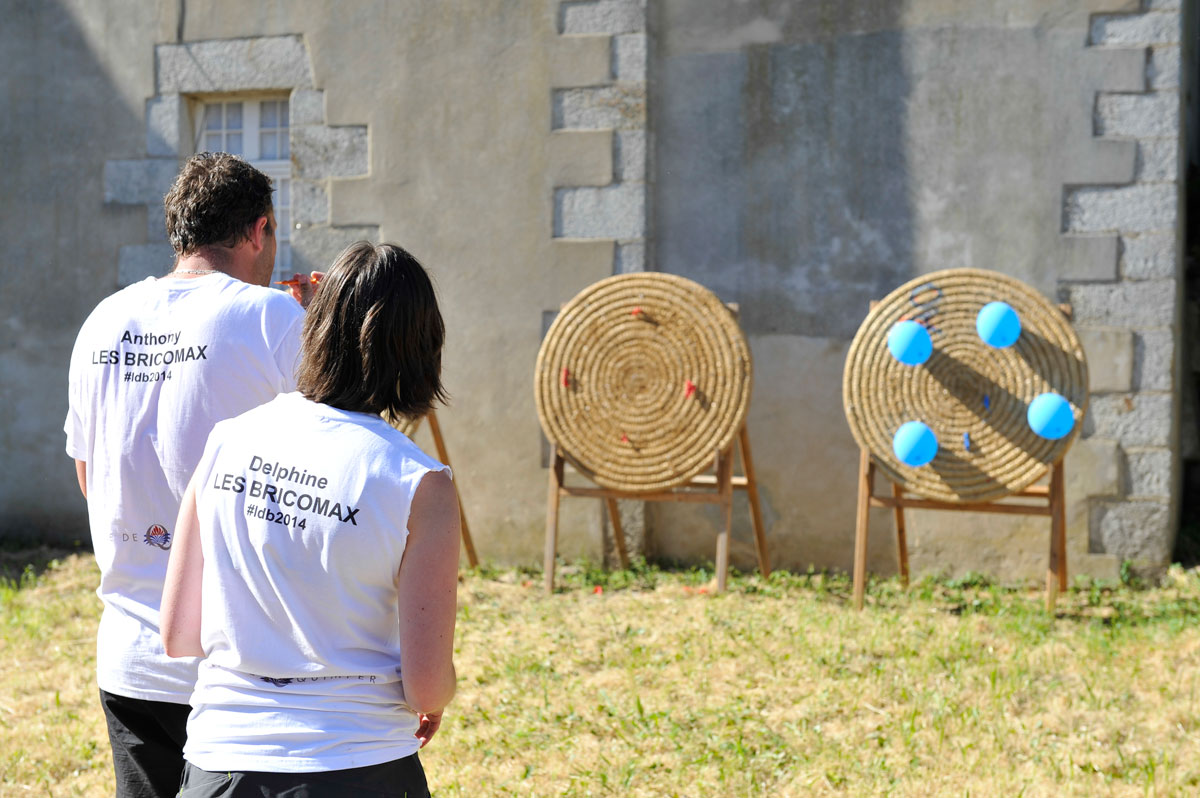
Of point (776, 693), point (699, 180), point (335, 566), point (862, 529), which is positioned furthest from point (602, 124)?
point (335, 566)

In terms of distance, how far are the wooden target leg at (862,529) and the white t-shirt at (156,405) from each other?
3020 mm

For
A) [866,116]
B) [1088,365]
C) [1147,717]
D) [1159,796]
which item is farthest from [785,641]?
[866,116]

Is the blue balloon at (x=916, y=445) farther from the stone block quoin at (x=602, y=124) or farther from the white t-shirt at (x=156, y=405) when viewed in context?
the white t-shirt at (x=156, y=405)

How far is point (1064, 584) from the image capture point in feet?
14.8

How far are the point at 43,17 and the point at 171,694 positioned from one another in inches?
196

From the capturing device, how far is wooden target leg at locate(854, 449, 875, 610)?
14.6 ft

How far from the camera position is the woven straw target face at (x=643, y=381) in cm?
460

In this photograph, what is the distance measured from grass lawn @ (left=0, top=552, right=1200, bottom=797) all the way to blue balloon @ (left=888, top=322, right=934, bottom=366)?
955 mm

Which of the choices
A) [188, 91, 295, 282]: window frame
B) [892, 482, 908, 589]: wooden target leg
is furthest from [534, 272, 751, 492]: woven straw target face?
[188, 91, 295, 282]: window frame

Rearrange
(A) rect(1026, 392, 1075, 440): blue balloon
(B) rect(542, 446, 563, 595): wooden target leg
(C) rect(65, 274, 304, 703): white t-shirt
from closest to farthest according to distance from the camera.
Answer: (C) rect(65, 274, 304, 703): white t-shirt → (A) rect(1026, 392, 1075, 440): blue balloon → (B) rect(542, 446, 563, 595): wooden target leg

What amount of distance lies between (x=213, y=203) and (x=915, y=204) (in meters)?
3.56

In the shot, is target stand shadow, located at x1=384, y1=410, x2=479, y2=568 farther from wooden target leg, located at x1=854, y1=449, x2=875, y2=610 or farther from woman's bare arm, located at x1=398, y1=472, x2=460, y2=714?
woman's bare arm, located at x1=398, y1=472, x2=460, y2=714

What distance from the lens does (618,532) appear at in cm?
498

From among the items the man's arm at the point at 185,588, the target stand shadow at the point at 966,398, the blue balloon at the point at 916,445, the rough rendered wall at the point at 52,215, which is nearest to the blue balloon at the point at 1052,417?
the target stand shadow at the point at 966,398
